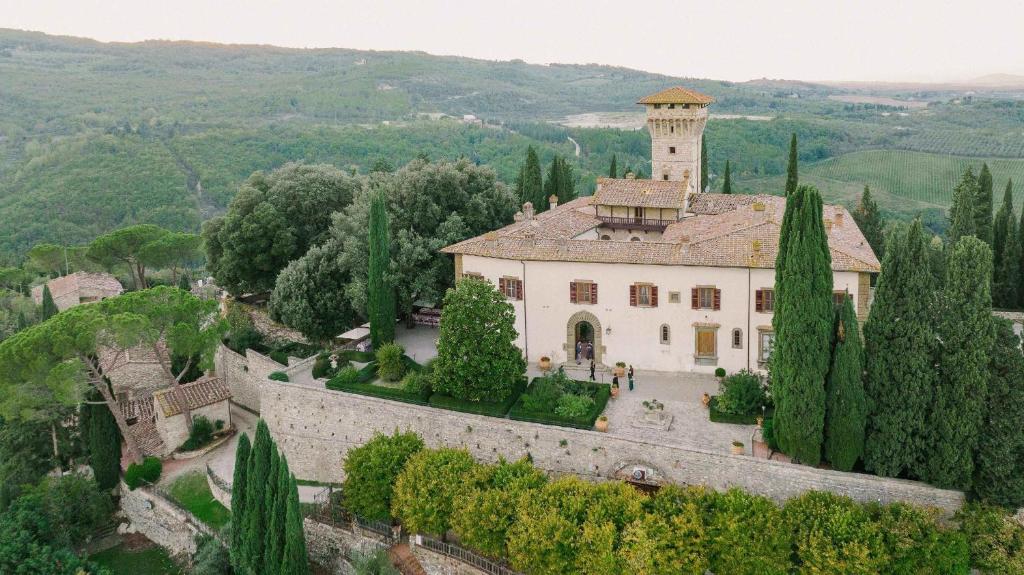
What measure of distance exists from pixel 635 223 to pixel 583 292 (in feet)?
Answer: 26.9

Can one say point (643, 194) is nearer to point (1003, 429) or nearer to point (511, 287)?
point (511, 287)

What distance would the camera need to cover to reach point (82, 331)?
26125 millimetres

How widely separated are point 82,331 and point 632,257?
1962 cm

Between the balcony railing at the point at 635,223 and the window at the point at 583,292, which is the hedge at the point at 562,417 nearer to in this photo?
the window at the point at 583,292

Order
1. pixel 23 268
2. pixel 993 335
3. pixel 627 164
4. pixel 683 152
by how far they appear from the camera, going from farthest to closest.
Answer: pixel 627 164
pixel 23 268
pixel 683 152
pixel 993 335

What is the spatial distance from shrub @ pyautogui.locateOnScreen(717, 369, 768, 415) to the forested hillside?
3930 cm

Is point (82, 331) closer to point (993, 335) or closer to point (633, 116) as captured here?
point (993, 335)

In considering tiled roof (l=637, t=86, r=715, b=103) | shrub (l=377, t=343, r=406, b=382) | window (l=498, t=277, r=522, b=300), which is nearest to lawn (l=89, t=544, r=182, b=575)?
shrub (l=377, t=343, r=406, b=382)

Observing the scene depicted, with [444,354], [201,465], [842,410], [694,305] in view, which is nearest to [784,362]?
[842,410]

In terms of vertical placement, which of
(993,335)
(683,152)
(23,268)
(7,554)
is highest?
(683,152)

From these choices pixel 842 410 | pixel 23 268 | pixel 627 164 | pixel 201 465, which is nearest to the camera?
pixel 842 410

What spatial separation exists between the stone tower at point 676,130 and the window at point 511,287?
16.4 m

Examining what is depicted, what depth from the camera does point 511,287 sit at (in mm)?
27922

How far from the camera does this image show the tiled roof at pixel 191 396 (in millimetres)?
29444
